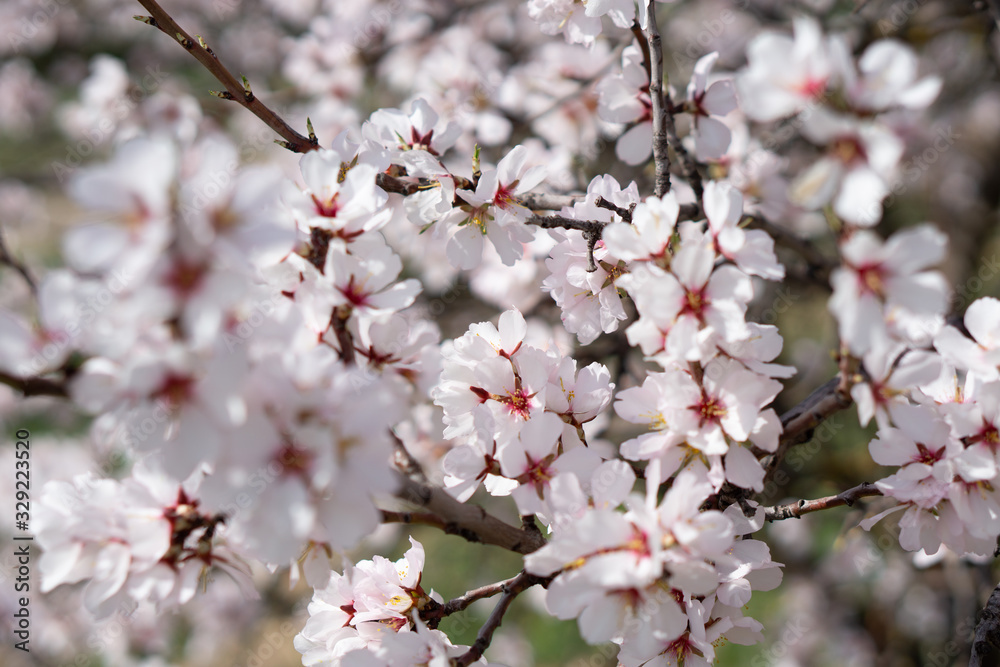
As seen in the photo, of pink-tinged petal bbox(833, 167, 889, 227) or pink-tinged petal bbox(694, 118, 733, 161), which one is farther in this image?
pink-tinged petal bbox(694, 118, 733, 161)

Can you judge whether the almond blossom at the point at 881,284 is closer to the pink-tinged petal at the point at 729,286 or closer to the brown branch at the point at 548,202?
the pink-tinged petal at the point at 729,286

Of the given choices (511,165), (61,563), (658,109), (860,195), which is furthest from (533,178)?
(61,563)

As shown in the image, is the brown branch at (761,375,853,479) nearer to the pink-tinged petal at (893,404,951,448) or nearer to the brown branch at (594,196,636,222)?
the pink-tinged petal at (893,404,951,448)

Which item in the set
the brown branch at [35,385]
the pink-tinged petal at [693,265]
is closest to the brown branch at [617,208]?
the pink-tinged petal at [693,265]

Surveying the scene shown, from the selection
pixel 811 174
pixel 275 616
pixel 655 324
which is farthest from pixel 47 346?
pixel 275 616

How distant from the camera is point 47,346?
2.61 feet

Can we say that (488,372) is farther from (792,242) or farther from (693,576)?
(792,242)

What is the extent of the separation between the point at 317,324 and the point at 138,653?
12.7 feet

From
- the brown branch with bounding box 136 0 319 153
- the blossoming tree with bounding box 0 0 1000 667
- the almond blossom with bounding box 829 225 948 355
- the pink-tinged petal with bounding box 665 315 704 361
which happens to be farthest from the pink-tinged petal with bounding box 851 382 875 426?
the brown branch with bounding box 136 0 319 153

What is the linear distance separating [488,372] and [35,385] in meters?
0.66

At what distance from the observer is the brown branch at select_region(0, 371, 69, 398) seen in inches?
30.9

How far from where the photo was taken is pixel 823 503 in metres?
1.13

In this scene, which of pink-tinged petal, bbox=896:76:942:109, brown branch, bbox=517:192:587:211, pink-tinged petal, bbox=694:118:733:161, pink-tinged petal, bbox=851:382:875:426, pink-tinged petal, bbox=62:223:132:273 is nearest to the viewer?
pink-tinged petal, bbox=62:223:132:273

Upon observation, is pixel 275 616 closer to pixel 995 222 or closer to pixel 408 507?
pixel 408 507
